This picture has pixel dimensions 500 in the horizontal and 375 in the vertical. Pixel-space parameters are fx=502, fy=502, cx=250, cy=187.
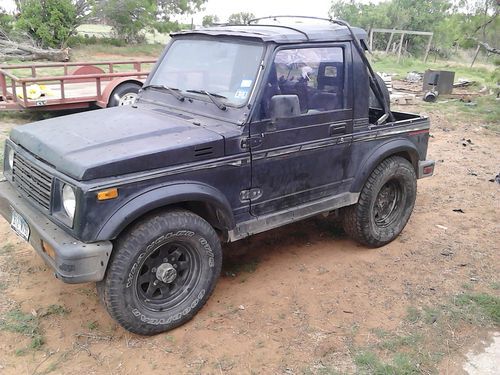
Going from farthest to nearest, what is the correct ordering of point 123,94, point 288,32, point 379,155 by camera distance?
point 123,94
point 379,155
point 288,32

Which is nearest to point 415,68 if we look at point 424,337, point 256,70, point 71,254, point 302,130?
point 302,130

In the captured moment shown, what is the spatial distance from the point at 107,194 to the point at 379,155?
2.58 metres

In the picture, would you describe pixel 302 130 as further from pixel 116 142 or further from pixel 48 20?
pixel 48 20

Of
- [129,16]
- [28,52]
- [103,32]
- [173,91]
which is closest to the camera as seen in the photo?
[173,91]

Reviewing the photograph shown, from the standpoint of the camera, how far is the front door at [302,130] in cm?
374

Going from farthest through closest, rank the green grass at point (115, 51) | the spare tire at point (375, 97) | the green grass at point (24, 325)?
the green grass at point (115, 51) → the spare tire at point (375, 97) → the green grass at point (24, 325)

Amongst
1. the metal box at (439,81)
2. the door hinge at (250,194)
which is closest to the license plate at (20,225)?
the door hinge at (250,194)

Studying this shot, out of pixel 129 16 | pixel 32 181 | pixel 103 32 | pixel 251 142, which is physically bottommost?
pixel 32 181

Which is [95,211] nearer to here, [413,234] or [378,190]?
[378,190]

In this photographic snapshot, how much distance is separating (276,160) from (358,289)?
1.29m

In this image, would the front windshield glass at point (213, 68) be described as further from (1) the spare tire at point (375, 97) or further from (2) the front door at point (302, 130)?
(1) the spare tire at point (375, 97)

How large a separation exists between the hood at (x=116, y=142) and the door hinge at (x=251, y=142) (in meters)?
0.20

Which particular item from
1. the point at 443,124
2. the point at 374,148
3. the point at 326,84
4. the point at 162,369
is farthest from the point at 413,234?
the point at 443,124

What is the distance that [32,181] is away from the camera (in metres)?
3.49
